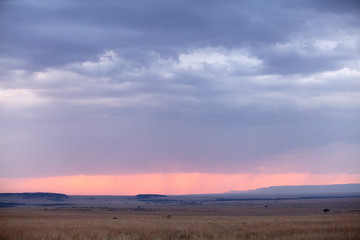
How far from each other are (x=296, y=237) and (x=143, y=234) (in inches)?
378

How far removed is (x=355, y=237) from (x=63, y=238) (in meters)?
16.3

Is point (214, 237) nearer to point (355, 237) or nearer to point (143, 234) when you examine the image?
point (143, 234)

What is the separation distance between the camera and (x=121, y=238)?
2248cm

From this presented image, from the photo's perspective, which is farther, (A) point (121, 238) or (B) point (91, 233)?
(B) point (91, 233)

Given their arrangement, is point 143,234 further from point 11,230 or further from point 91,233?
point 11,230

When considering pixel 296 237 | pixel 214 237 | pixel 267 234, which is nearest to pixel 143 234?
pixel 214 237

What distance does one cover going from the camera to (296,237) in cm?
2206

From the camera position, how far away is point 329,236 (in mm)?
21422

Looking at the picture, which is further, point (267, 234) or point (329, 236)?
point (267, 234)

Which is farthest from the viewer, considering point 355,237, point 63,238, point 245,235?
point 245,235

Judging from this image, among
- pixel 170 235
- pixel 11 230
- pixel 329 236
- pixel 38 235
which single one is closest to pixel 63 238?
pixel 38 235

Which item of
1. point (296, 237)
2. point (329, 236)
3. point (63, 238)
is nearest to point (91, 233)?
point (63, 238)

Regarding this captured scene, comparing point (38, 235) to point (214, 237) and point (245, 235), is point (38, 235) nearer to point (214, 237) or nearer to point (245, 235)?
point (214, 237)

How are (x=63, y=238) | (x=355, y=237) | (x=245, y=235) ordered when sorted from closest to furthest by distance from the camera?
(x=355, y=237)
(x=63, y=238)
(x=245, y=235)
